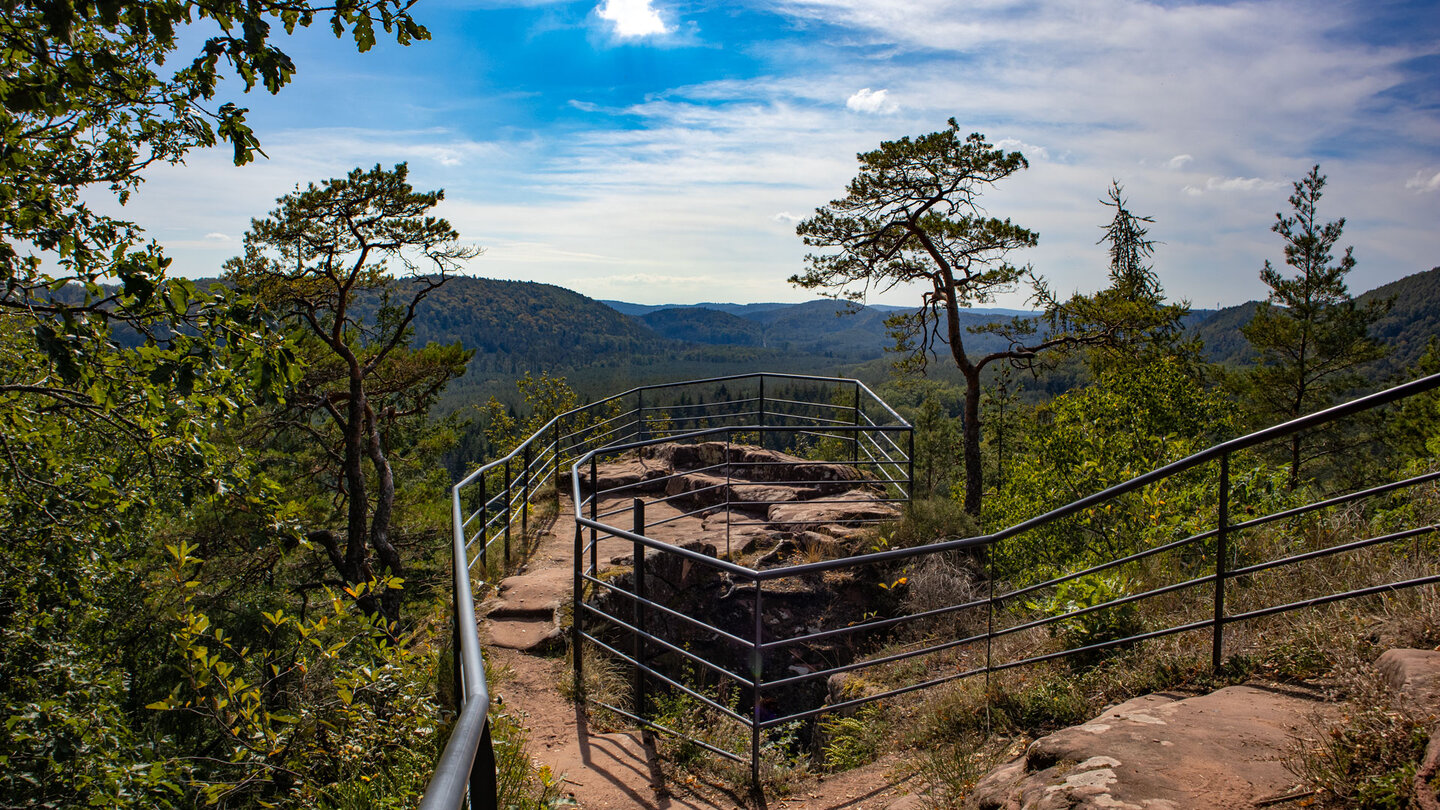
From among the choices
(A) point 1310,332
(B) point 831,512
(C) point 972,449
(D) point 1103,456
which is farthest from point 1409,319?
(B) point 831,512

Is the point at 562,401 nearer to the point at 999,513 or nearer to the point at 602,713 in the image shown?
the point at 999,513

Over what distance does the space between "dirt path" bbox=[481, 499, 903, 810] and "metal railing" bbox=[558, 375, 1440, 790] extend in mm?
222

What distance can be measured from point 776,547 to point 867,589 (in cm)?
117

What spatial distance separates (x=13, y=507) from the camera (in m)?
5.48

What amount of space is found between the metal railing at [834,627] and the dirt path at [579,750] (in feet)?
0.73

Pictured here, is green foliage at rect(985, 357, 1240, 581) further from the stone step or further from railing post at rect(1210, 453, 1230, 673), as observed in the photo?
the stone step

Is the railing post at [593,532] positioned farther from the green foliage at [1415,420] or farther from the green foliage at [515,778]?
the green foliage at [1415,420]

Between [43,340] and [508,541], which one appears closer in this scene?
[43,340]

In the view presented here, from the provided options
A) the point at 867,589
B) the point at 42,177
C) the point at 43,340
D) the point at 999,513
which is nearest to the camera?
the point at 43,340

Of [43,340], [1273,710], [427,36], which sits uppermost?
[427,36]

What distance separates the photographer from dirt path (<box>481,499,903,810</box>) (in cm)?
385

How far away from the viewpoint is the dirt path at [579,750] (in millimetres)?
3854

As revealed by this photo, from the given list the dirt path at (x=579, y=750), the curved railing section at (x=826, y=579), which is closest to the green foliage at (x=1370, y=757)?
the curved railing section at (x=826, y=579)

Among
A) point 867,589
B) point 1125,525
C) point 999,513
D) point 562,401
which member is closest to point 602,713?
point 867,589
